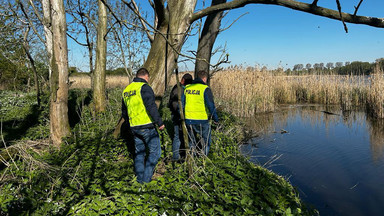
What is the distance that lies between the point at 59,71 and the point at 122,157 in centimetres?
231

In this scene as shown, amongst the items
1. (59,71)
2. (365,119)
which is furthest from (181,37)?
(365,119)

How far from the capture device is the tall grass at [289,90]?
1135 cm

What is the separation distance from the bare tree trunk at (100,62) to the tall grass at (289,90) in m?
4.89

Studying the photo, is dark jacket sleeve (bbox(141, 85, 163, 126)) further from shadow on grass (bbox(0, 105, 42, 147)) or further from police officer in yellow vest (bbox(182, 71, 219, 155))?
shadow on grass (bbox(0, 105, 42, 147))

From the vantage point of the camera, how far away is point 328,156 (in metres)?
6.93

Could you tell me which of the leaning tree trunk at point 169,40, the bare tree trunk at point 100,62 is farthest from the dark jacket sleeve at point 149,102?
the bare tree trunk at point 100,62

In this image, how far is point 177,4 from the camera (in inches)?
165

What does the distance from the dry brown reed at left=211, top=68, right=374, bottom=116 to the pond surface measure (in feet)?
3.72

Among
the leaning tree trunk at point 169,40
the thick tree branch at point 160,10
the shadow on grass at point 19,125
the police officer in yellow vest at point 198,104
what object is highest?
the thick tree branch at point 160,10

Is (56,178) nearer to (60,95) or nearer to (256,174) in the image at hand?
(60,95)

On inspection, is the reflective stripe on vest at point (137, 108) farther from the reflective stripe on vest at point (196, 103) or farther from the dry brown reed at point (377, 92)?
the dry brown reed at point (377, 92)

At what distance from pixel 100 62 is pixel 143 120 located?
5.21 meters

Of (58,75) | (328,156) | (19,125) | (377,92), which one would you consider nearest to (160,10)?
(58,75)

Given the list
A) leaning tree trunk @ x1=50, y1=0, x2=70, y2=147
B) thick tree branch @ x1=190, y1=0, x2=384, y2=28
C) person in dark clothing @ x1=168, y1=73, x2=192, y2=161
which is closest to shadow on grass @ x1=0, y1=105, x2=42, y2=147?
leaning tree trunk @ x1=50, y1=0, x2=70, y2=147
